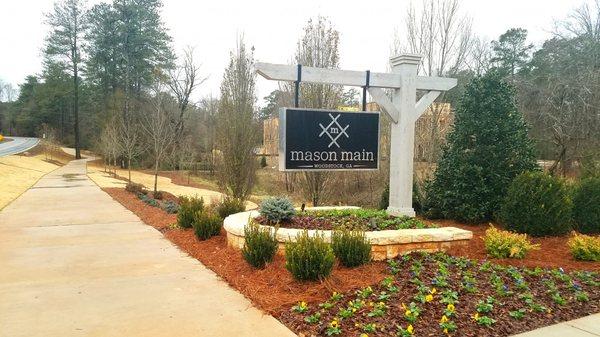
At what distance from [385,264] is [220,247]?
110 inches

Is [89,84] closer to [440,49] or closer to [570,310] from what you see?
[440,49]

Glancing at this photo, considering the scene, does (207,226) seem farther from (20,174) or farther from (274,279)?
(20,174)

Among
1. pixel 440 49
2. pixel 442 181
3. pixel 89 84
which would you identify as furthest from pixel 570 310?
pixel 89 84

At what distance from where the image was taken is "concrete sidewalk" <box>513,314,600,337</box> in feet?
11.2

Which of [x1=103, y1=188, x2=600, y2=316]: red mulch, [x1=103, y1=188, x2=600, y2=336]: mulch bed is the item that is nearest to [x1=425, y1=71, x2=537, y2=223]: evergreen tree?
[x1=103, y1=188, x2=600, y2=316]: red mulch

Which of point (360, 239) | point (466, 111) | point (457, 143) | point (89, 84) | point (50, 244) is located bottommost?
point (50, 244)

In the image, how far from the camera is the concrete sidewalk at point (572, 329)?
341cm

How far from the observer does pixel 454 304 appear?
3.82m

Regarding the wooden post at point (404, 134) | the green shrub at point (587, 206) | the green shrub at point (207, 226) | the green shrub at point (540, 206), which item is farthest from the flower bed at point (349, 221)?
the green shrub at point (587, 206)

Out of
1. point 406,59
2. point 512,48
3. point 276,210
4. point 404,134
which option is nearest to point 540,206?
point 404,134

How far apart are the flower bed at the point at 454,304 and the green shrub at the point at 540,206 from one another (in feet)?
A: 6.03

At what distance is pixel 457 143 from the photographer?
817 cm

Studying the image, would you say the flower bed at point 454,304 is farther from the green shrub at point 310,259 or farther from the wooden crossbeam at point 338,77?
the wooden crossbeam at point 338,77

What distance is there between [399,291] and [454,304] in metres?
0.54
